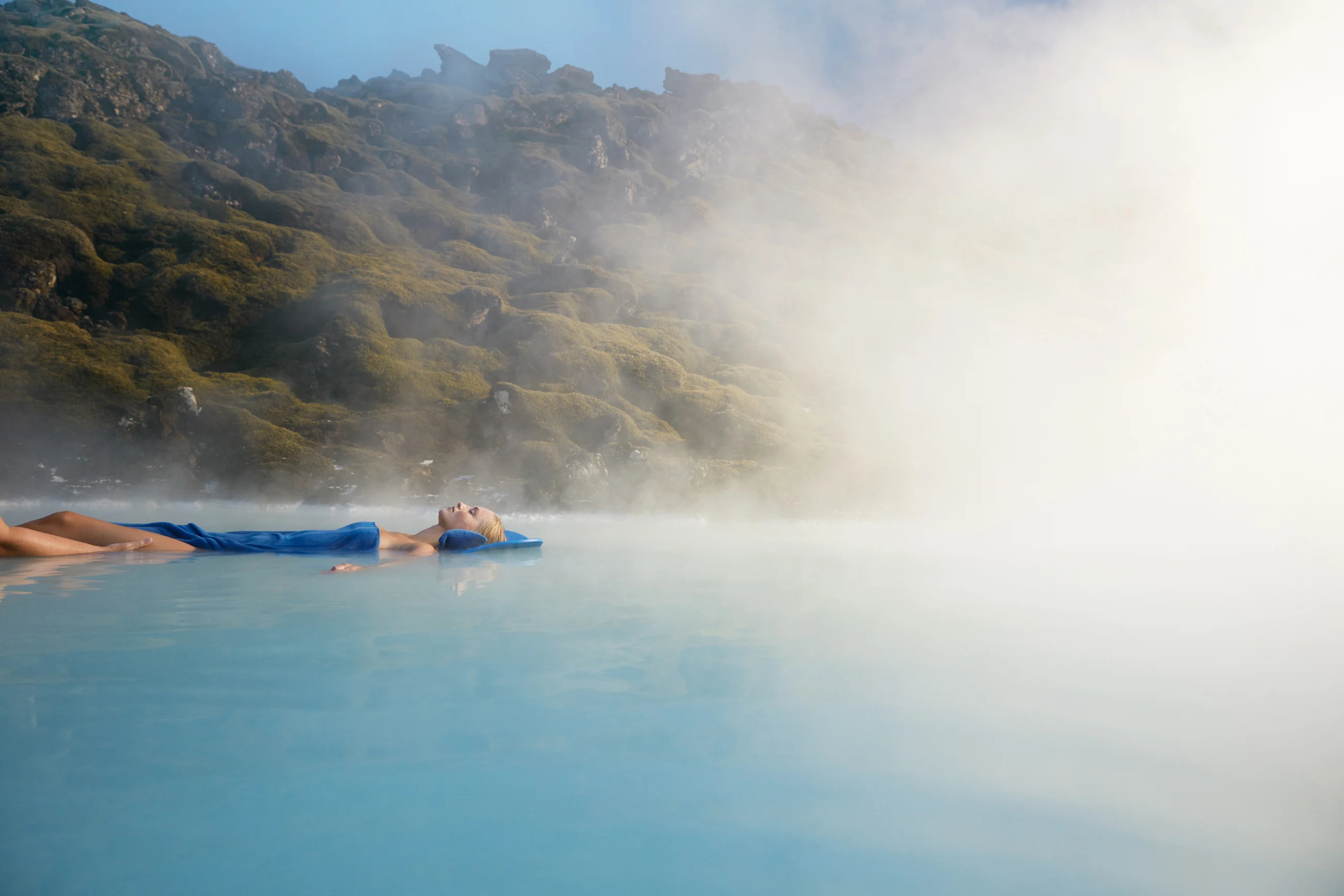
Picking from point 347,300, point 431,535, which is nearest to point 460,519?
point 431,535

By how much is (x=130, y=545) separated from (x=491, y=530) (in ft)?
12.4

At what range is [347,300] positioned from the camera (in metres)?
31.7

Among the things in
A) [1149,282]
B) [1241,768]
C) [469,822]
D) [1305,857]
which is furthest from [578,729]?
[1149,282]

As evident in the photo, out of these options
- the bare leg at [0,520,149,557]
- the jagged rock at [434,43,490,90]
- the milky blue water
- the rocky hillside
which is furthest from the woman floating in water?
the jagged rock at [434,43,490,90]

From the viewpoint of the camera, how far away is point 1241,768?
2656 mm

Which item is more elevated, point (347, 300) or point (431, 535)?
point (347, 300)

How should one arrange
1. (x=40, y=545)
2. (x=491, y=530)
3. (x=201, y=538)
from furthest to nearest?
(x=491, y=530) < (x=201, y=538) < (x=40, y=545)

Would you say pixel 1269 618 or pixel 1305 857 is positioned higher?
pixel 1269 618

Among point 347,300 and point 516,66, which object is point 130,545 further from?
point 516,66

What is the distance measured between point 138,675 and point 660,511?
18.4 m

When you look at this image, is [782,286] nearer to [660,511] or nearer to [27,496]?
[660,511]

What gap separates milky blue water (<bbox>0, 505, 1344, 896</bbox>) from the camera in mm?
1816

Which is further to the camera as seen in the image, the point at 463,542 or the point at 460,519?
the point at 460,519

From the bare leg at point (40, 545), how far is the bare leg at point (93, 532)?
61 millimetres
